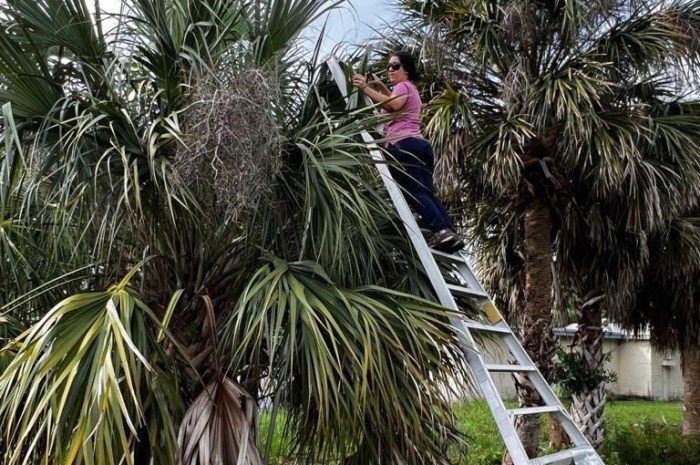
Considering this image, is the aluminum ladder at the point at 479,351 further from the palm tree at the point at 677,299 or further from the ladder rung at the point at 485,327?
the palm tree at the point at 677,299

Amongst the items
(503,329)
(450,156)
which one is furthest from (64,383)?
(450,156)

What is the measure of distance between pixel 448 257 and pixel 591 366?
189 inches

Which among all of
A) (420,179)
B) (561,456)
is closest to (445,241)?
(420,179)

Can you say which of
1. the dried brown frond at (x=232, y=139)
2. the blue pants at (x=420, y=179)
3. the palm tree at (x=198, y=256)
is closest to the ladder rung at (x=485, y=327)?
the palm tree at (x=198, y=256)

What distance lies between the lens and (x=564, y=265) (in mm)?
8125

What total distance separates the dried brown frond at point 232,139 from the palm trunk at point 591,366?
20.0 feet

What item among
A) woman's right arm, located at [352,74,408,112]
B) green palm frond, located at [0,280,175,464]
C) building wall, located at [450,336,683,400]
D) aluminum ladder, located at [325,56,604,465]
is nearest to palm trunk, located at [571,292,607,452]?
aluminum ladder, located at [325,56,604,465]

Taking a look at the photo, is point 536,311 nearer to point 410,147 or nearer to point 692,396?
point 410,147

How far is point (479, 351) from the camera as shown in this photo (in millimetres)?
3748

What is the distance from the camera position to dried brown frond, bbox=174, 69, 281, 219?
3.30m

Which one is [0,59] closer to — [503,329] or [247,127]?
[247,127]

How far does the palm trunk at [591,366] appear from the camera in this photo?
8.17 m

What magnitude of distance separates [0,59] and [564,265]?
6486 millimetres

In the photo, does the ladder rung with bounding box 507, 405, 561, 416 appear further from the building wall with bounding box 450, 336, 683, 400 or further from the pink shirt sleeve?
the building wall with bounding box 450, 336, 683, 400
